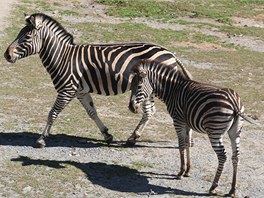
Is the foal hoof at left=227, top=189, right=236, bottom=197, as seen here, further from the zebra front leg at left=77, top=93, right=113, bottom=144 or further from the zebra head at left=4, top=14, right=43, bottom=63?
the zebra head at left=4, top=14, right=43, bottom=63

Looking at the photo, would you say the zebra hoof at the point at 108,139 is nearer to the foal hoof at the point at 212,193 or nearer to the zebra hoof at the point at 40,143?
the zebra hoof at the point at 40,143

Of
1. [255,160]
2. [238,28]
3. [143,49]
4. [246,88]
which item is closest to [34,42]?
[143,49]

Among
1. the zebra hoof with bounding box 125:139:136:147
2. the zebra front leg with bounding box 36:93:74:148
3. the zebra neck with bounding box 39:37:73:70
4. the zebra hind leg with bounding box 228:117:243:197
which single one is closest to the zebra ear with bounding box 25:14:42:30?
the zebra neck with bounding box 39:37:73:70

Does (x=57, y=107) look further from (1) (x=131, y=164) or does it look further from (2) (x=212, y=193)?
(2) (x=212, y=193)

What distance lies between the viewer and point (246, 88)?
56.6ft

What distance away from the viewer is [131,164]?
37.4 ft

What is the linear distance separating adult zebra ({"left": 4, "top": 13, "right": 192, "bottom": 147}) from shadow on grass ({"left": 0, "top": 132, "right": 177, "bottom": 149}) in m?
0.40

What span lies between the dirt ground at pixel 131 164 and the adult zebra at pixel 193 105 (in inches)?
17.4

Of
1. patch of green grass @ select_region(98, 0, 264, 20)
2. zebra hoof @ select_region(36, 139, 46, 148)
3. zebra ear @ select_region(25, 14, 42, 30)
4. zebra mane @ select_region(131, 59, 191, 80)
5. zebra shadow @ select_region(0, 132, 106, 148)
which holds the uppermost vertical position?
zebra ear @ select_region(25, 14, 42, 30)

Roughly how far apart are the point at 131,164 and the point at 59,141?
6.48 feet

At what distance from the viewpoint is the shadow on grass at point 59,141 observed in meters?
12.3

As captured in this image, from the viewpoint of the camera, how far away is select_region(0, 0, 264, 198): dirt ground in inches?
404

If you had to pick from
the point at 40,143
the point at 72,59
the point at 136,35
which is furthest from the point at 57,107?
the point at 136,35

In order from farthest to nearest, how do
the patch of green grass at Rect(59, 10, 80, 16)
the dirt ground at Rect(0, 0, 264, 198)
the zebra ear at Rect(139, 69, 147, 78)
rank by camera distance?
the patch of green grass at Rect(59, 10, 80, 16), the zebra ear at Rect(139, 69, 147, 78), the dirt ground at Rect(0, 0, 264, 198)
